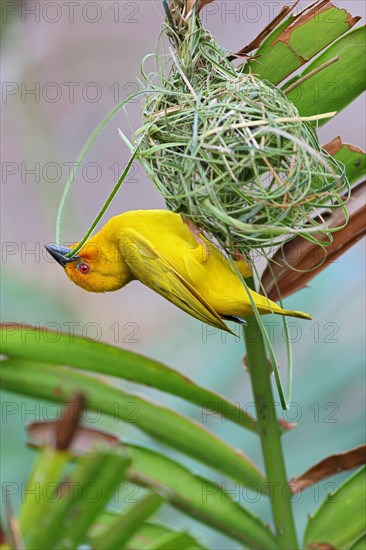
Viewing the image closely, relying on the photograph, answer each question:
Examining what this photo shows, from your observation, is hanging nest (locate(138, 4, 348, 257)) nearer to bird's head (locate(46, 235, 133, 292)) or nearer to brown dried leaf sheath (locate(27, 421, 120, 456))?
bird's head (locate(46, 235, 133, 292))

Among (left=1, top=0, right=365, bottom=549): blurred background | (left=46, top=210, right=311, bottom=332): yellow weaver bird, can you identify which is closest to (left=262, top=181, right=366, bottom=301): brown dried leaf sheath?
(left=46, top=210, right=311, bottom=332): yellow weaver bird

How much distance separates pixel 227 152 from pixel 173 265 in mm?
304

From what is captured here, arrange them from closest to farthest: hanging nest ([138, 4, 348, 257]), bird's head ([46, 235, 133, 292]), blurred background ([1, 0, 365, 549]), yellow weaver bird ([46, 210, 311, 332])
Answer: hanging nest ([138, 4, 348, 257])
yellow weaver bird ([46, 210, 311, 332])
bird's head ([46, 235, 133, 292])
blurred background ([1, 0, 365, 549])

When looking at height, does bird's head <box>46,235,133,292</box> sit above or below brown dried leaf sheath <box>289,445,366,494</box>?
above

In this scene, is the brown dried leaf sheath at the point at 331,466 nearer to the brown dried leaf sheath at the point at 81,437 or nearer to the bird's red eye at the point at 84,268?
the brown dried leaf sheath at the point at 81,437

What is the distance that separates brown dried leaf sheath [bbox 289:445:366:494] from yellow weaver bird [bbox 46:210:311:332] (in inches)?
12.7

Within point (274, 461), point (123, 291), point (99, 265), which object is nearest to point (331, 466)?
point (274, 461)

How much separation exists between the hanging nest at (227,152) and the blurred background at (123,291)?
2.25 feet

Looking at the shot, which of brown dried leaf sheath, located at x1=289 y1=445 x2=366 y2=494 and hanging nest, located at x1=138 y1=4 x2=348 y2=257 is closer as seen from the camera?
hanging nest, located at x1=138 y1=4 x2=348 y2=257

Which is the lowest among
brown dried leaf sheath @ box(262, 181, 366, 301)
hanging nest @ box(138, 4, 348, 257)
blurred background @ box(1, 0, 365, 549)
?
blurred background @ box(1, 0, 365, 549)

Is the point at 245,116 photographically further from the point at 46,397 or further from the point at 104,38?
the point at 104,38

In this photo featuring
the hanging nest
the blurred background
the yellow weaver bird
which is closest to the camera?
the hanging nest

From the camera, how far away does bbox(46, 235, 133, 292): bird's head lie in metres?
1.35

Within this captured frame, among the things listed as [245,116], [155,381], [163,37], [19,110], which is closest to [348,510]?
[155,381]
